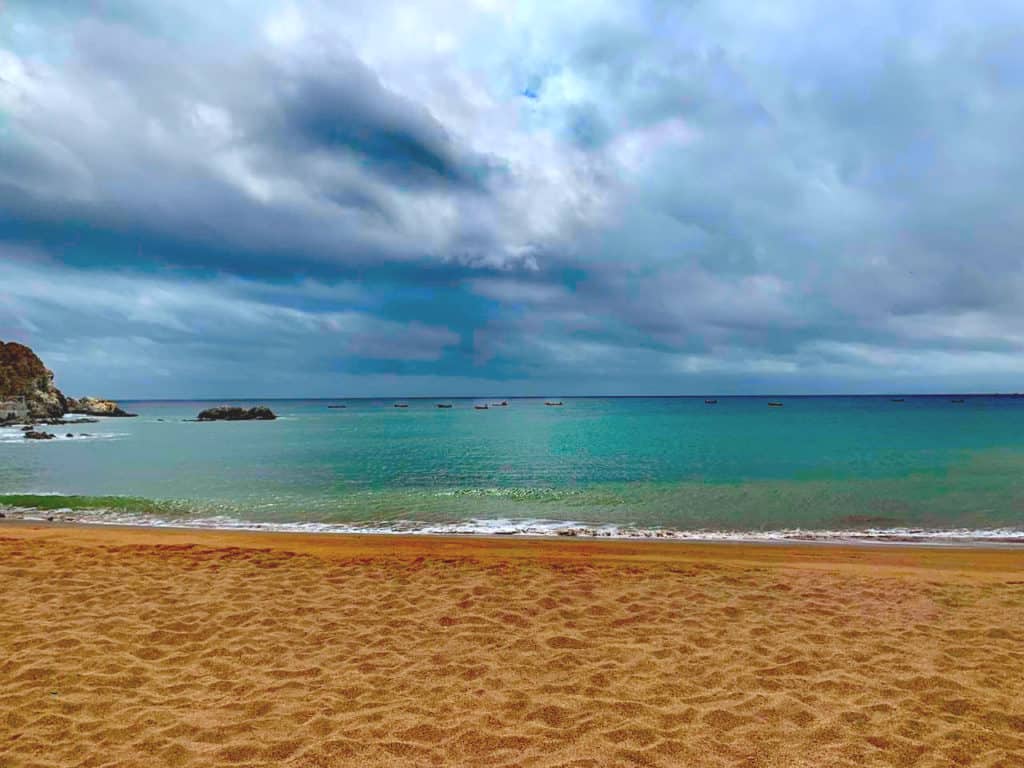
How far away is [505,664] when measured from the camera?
689cm

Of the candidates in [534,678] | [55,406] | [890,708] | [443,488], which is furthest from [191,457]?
[55,406]

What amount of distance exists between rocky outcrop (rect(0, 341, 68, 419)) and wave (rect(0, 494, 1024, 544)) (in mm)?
85889

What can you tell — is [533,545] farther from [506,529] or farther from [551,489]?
[551,489]

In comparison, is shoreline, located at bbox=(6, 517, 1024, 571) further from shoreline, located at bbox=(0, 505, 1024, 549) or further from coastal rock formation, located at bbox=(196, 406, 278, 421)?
coastal rock formation, located at bbox=(196, 406, 278, 421)

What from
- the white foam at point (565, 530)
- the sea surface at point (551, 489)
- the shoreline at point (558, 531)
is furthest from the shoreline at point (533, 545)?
the sea surface at point (551, 489)

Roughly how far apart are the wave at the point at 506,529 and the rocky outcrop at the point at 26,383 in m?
85.9

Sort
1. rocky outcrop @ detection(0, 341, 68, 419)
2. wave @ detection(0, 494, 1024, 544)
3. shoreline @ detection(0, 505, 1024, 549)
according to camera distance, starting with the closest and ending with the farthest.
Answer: shoreline @ detection(0, 505, 1024, 549) < wave @ detection(0, 494, 1024, 544) < rocky outcrop @ detection(0, 341, 68, 419)

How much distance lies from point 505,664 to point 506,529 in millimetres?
11194

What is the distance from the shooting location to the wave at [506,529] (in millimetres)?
16578

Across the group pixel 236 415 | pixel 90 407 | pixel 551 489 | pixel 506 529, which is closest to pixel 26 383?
pixel 236 415

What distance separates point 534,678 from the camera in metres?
6.52

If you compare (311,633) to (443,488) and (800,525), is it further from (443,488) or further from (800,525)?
(443,488)

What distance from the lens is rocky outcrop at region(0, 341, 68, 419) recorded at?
3393 inches

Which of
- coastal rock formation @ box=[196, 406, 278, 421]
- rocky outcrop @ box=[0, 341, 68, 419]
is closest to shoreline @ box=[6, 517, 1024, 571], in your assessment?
rocky outcrop @ box=[0, 341, 68, 419]
